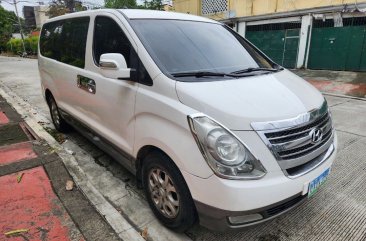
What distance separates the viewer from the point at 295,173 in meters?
2.23

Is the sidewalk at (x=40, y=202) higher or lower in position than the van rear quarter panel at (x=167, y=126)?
lower

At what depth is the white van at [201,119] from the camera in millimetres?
2068

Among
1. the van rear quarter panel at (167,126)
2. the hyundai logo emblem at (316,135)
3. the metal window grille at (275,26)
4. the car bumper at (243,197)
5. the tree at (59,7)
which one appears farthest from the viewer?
the tree at (59,7)

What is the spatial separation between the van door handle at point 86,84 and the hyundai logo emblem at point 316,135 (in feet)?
7.75

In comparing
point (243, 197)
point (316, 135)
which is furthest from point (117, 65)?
point (316, 135)

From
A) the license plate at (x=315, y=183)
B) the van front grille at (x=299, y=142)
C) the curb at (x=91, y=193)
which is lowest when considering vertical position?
the curb at (x=91, y=193)

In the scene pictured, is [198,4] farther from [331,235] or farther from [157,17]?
[331,235]

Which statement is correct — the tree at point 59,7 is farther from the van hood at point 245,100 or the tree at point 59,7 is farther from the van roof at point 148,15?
the van hood at point 245,100

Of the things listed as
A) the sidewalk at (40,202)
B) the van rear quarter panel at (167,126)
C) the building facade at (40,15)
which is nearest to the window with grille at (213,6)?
the sidewalk at (40,202)

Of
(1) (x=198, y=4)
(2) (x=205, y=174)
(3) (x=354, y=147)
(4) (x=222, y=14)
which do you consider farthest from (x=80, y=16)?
(1) (x=198, y=4)

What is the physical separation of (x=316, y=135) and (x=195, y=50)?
1362 mm

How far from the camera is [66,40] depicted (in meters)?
4.33

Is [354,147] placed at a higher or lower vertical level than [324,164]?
lower

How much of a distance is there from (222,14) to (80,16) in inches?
627
